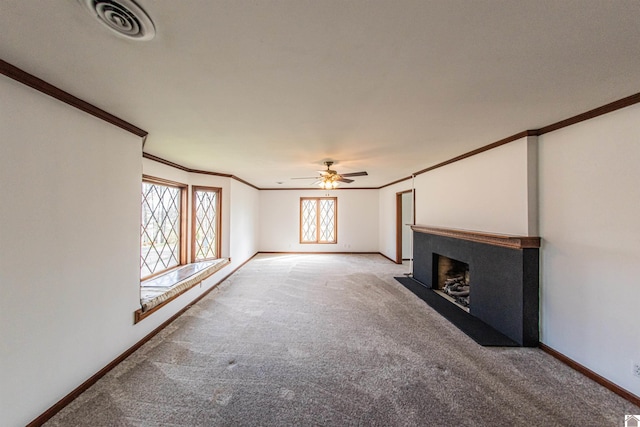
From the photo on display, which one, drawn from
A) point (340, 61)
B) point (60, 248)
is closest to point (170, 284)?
point (60, 248)

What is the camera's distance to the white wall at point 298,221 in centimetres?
796

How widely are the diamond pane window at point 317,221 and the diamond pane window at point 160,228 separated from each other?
4.23 metres

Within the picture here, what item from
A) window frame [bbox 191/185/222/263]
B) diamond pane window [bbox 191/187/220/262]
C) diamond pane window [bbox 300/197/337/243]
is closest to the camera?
window frame [bbox 191/185/222/263]

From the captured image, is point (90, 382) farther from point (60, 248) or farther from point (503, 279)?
point (503, 279)

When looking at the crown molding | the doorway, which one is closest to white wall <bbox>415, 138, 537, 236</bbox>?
Answer: the doorway

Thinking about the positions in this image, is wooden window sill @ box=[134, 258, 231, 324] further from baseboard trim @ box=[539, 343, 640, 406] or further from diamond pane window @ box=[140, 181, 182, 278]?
baseboard trim @ box=[539, 343, 640, 406]

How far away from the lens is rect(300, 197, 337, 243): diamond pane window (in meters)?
8.10

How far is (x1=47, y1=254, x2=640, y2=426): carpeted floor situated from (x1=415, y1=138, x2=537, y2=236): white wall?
1.40 m

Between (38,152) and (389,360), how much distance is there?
3.21 meters

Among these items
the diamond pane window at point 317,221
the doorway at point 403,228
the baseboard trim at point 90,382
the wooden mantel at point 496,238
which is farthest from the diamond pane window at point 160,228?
the doorway at point 403,228

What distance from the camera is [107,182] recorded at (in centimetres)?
216

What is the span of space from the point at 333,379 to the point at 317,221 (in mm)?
6214

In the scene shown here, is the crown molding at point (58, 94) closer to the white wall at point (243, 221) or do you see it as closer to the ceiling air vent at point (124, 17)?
the ceiling air vent at point (124, 17)

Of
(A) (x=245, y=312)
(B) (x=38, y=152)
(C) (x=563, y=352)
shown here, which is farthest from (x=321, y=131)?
(C) (x=563, y=352)
